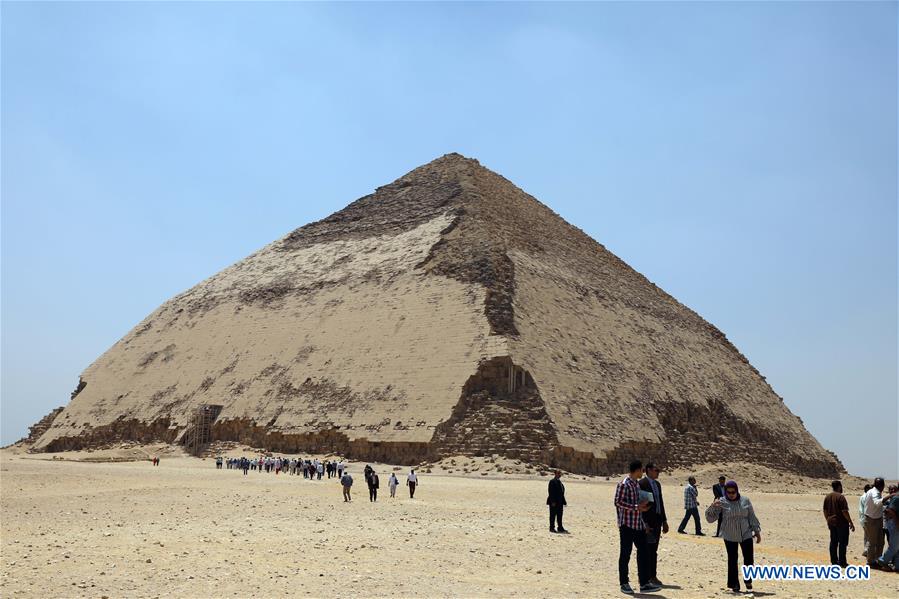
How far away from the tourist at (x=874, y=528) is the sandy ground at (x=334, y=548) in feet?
1.72

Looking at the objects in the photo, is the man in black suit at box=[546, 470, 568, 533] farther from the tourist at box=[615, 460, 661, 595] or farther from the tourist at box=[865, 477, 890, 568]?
the tourist at box=[615, 460, 661, 595]

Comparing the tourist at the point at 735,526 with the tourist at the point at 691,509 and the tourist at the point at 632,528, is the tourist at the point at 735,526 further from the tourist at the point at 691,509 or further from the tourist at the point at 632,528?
the tourist at the point at 691,509

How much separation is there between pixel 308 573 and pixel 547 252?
121ft

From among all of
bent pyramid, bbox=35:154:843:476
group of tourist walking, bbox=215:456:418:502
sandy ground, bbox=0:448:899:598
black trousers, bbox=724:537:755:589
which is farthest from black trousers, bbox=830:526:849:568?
bent pyramid, bbox=35:154:843:476

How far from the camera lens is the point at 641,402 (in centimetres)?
3509

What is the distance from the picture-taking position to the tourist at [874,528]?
10.7 m

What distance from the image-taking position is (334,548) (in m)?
9.94

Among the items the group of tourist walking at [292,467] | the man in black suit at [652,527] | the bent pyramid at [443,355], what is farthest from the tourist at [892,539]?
the bent pyramid at [443,355]

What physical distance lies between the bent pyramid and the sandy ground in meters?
11.5

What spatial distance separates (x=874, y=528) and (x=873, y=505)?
291 mm

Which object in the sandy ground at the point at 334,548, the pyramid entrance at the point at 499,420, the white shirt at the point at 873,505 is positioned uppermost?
the pyramid entrance at the point at 499,420

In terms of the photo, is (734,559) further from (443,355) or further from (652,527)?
(443,355)

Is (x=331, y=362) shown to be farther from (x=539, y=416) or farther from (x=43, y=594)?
(x=43, y=594)

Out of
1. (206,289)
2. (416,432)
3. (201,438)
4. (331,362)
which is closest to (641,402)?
(416,432)
